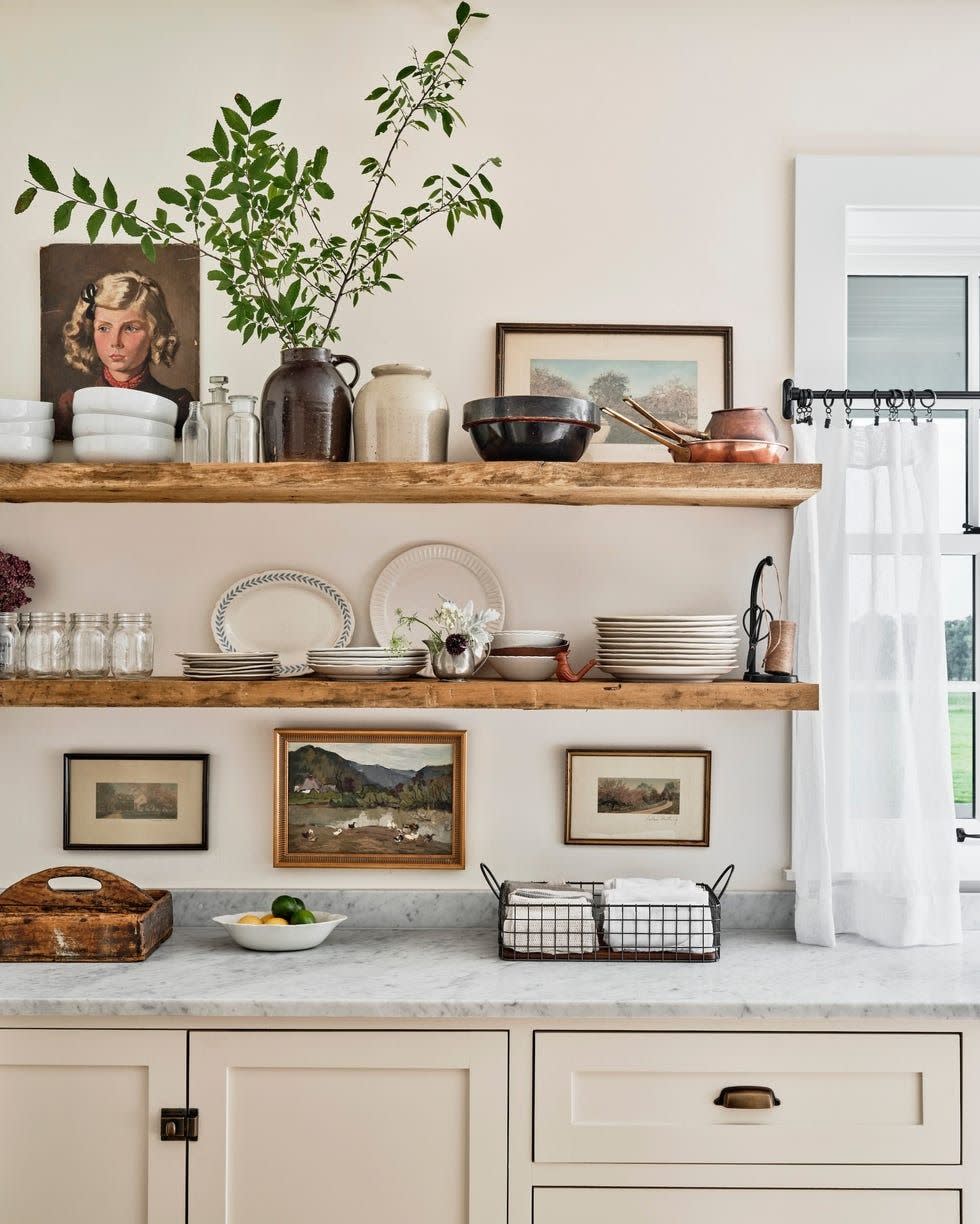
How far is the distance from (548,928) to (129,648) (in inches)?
40.6

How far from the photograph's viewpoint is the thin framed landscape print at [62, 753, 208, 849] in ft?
7.92

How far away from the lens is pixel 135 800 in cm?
242

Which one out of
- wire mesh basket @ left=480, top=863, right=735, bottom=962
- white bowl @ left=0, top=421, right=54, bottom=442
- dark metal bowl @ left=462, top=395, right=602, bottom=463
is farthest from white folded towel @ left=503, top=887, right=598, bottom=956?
white bowl @ left=0, top=421, right=54, bottom=442

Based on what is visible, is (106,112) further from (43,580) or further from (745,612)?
(745,612)

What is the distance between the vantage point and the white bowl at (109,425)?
7.22 feet

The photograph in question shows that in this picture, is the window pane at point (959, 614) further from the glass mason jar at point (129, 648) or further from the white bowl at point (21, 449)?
the white bowl at point (21, 449)

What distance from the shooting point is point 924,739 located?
232 centimetres

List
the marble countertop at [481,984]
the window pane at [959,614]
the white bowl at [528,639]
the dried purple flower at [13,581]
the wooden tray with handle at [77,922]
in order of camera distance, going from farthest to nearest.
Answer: the window pane at [959,614], the dried purple flower at [13,581], the white bowl at [528,639], the wooden tray with handle at [77,922], the marble countertop at [481,984]

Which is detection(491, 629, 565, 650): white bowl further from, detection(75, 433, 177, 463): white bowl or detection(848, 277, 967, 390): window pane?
detection(848, 277, 967, 390): window pane

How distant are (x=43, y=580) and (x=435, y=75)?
1.42 m

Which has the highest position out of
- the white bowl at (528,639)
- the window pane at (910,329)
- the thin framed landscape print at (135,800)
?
the window pane at (910,329)

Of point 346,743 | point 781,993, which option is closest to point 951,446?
point 781,993

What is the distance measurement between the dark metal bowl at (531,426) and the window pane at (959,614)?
1056mm

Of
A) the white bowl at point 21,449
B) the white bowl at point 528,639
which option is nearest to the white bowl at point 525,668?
the white bowl at point 528,639
